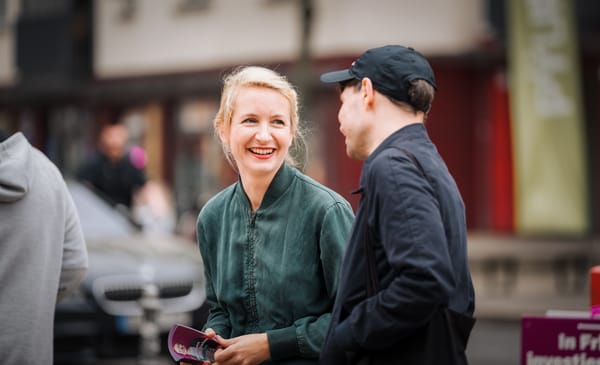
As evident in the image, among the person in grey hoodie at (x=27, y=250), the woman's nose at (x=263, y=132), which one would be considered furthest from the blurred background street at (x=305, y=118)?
the woman's nose at (x=263, y=132)

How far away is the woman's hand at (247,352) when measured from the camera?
11.4 ft

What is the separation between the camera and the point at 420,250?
9.69 ft

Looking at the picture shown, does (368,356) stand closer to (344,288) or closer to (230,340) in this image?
(344,288)

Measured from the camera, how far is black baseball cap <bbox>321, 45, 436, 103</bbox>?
3.20 metres

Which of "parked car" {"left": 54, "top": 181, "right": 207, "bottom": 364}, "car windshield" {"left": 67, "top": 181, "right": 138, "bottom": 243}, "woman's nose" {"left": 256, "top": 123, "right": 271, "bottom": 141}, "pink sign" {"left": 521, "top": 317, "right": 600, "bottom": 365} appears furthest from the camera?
"car windshield" {"left": 67, "top": 181, "right": 138, "bottom": 243}

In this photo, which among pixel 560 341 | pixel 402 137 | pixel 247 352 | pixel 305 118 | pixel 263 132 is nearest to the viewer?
pixel 402 137

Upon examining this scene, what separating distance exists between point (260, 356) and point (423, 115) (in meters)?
0.92

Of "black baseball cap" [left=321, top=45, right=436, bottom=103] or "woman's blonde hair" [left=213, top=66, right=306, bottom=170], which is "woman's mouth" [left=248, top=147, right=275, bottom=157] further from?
"black baseball cap" [left=321, top=45, right=436, bottom=103]

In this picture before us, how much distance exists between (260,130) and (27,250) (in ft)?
2.81

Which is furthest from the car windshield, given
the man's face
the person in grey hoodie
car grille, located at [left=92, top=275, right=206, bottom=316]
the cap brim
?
the man's face

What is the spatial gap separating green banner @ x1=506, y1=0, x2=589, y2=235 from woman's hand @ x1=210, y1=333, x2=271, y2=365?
1371 centimetres

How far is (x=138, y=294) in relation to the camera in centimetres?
883

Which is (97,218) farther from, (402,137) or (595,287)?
(402,137)

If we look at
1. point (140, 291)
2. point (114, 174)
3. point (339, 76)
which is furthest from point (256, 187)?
point (114, 174)
